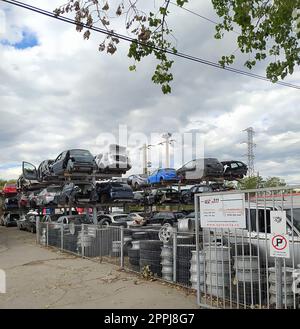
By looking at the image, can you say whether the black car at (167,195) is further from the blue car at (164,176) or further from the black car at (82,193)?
the black car at (82,193)

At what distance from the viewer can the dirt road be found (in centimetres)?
782

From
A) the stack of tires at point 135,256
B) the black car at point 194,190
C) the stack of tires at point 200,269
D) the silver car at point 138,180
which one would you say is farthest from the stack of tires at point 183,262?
the silver car at point 138,180

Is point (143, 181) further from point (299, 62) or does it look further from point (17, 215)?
point (299, 62)

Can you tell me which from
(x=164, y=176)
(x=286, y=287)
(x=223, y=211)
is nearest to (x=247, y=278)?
(x=286, y=287)

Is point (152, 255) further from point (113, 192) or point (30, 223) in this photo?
point (30, 223)

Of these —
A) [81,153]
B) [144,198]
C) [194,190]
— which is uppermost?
[81,153]

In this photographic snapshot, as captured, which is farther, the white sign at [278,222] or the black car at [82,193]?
the black car at [82,193]

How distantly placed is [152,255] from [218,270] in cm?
322

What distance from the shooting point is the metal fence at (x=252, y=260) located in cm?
568

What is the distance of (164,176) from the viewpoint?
88.3 ft

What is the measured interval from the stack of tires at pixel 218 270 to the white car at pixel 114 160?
1487 centimetres
